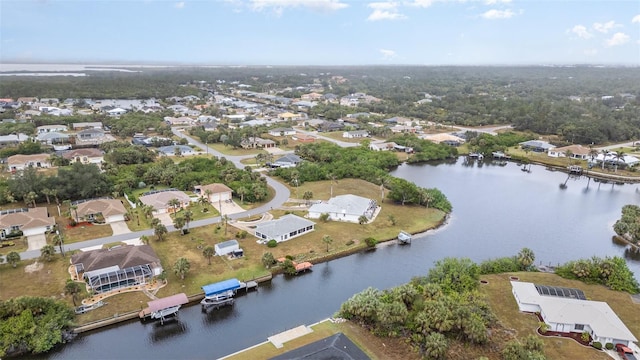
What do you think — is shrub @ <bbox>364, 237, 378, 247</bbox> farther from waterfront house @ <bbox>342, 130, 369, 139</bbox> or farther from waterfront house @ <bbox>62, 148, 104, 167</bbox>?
waterfront house @ <bbox>342, 130, 369, 139</bbox>

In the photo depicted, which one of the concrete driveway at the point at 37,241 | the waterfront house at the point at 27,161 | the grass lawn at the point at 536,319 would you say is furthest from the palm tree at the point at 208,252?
the waterfront house at the point at 27,161

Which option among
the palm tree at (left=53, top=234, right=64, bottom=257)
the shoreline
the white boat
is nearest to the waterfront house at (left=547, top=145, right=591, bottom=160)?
the shoreline

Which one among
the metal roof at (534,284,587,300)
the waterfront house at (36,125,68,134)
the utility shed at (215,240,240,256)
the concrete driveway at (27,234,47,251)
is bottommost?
the concrete driveway at (27,234,47,251)

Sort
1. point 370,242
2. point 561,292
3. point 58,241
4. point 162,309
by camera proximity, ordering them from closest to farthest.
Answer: point 162,309
point 561,292
point 58,241
point 370,242

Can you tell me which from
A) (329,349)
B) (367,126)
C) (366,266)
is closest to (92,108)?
(367,126)

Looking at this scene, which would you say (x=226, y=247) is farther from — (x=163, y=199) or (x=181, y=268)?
(x=163, y=199)

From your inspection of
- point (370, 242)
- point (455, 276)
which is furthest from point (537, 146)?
point (455, 276)

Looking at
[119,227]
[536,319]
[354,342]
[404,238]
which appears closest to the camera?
[354,342]
